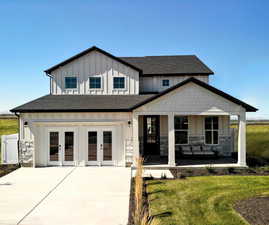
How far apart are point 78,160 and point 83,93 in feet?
17.2

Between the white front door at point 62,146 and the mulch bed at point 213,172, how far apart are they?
6276 millimetres

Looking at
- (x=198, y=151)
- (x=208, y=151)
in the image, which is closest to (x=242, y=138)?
(x=208, y=151)

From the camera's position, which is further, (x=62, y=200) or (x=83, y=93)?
(x=83, y=93)

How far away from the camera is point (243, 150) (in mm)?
11734

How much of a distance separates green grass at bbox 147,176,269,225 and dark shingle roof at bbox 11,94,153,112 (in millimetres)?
5349

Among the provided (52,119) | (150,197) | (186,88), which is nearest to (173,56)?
(186,88)

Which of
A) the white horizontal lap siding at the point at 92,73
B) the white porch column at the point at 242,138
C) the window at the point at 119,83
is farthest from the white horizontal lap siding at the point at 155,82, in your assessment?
the white porch column at the point at 242,138

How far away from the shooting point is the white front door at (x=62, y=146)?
12.4 m

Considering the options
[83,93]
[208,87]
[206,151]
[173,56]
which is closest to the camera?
[208,87]

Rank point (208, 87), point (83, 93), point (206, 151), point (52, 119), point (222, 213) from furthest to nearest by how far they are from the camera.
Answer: point (83, 93)
point (206, 151)
point (52, 119)
point (208, 87)
point (222, 213)

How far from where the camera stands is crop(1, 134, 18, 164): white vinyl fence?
41.9ft

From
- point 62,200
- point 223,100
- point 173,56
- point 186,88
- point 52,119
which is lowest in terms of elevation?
point 62,200

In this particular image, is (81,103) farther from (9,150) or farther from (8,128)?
(8,128)

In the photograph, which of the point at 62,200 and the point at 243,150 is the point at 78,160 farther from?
the point at 243,150
